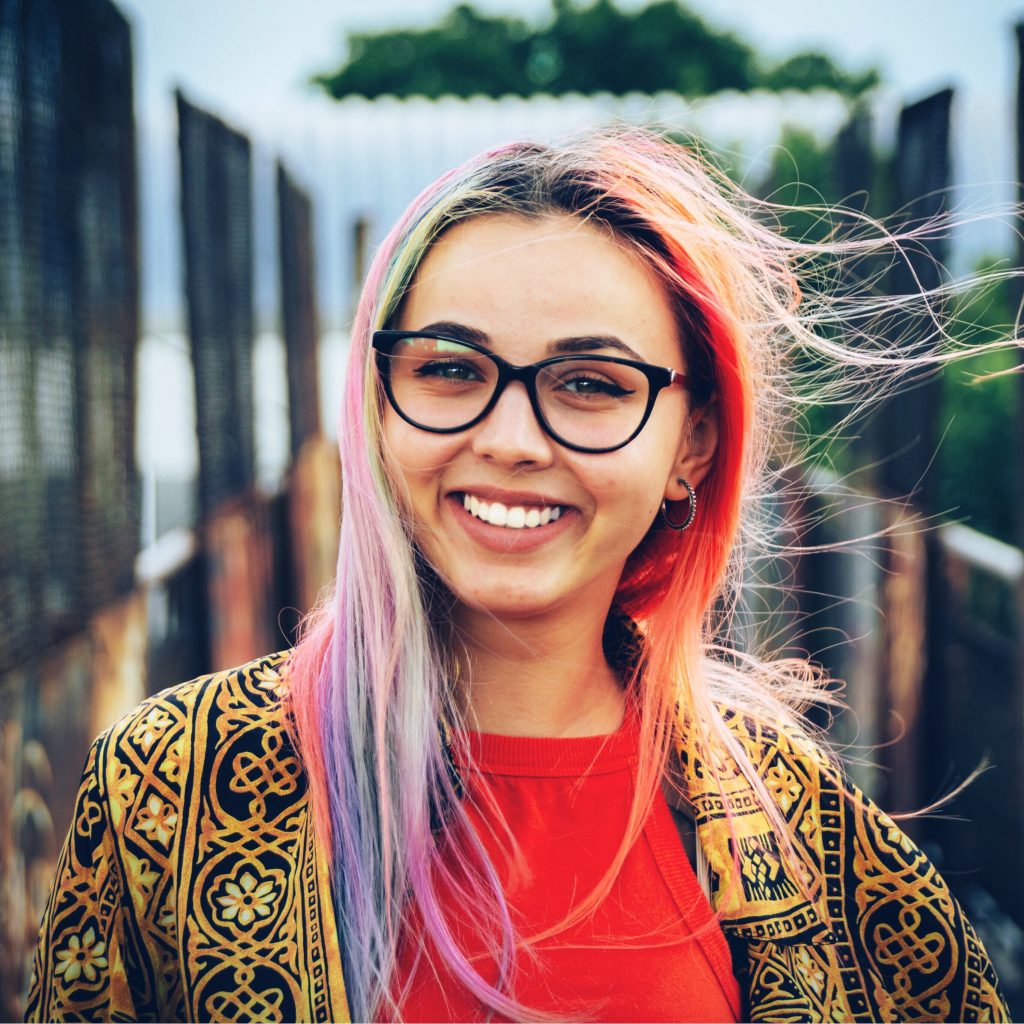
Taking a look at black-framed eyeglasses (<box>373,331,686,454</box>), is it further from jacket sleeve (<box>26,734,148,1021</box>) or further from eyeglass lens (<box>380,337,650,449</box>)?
jacket sleeve (<box>26,734,148,1021</box>)

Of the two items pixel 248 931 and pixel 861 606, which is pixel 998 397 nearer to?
pixel 861 606

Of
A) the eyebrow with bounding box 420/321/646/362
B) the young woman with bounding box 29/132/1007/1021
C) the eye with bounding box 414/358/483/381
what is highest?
the eyebrow with bounding box 420/321/646/362

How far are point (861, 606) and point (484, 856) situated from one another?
3427 mm

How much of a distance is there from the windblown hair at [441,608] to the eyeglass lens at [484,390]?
0.08 meters

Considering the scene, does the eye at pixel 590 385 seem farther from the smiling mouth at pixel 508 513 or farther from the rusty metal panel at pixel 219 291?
the rusty metal panel at pixel 219 291

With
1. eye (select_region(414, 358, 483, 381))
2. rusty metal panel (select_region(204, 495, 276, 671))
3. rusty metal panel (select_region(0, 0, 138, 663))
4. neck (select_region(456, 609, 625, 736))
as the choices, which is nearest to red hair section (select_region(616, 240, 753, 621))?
neck (select_region(456, 609, 625, 736))

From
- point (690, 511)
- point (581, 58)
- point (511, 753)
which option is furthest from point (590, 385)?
point (581, 58)

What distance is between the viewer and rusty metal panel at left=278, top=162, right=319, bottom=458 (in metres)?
7.00

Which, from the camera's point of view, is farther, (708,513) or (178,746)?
(708,513)

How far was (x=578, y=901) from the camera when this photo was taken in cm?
138

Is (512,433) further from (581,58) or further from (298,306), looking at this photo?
(581,58)

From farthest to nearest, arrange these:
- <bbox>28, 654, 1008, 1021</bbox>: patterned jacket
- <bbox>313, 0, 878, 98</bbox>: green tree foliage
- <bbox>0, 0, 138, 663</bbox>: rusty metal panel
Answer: <bbox>313, 0, 878, 98</bbox>: green tree foliage, <bbox>0, 0, 138, 663</bbox>: rusty metal panel, <bbox>28, 654, 1008, 1021</bbox>: patterned jacket

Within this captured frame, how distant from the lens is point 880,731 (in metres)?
3.95

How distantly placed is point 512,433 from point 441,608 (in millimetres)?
321
